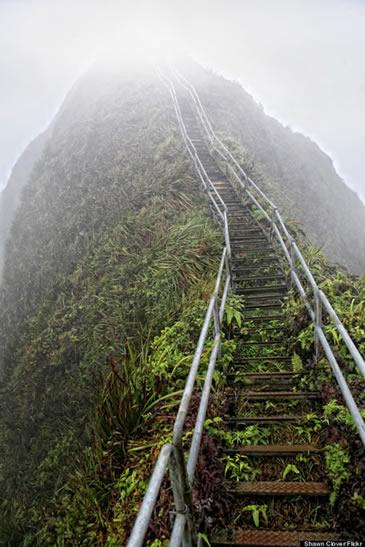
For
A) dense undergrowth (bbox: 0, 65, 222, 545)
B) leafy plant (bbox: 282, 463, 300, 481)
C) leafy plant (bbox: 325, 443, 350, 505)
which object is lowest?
dense undergrowth (bbox: 0, 65, 222, 545)

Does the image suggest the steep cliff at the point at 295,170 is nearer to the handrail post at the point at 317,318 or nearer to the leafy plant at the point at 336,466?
the handrail post at the point at 317,318

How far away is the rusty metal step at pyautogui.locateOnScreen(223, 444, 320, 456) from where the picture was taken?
135 inches

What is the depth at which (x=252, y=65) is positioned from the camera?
103m

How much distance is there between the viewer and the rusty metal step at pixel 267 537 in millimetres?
2676

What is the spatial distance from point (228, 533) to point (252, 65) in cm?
11521

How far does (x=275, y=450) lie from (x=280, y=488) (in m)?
0.38

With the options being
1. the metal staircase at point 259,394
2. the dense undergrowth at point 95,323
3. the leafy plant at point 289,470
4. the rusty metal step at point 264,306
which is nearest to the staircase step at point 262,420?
the metal staircase at point 259,394

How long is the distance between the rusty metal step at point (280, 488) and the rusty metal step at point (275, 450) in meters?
0.31

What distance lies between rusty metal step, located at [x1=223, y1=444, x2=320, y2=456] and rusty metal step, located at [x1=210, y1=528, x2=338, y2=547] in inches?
28.2

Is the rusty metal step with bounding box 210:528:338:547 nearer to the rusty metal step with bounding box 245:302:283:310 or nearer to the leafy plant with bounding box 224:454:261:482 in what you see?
the leafy plant with bounding box 224:454:261:482

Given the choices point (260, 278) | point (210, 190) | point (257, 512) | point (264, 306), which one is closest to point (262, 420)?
Result: point (257, 512)

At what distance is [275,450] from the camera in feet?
11.4

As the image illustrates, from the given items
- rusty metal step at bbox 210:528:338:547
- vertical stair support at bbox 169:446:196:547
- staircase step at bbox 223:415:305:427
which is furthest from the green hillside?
vertical stair support at bbox 169:446:196:547

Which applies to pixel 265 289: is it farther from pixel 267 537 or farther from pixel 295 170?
pixel 295 170
